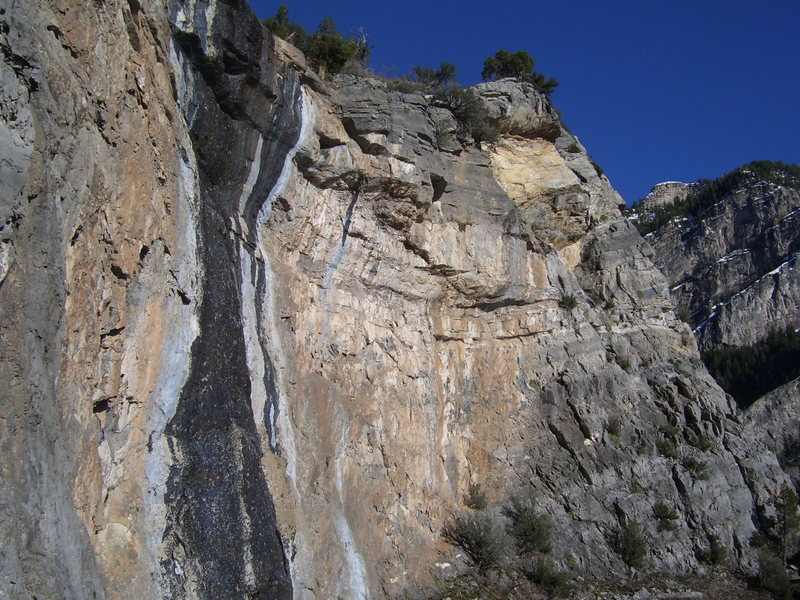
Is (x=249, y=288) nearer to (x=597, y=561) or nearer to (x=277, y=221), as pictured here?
(x=277, y=221)

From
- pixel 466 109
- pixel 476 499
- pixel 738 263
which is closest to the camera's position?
pixel 476 499

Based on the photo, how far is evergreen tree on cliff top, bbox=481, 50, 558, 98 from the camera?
20375 millimetres

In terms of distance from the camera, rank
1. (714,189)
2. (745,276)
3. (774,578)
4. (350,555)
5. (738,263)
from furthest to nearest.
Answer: (714,189)
(738,263)
(745,276)
(774,578)
(350,555)

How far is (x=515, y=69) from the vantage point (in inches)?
815

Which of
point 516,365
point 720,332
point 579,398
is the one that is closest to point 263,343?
point 516,365

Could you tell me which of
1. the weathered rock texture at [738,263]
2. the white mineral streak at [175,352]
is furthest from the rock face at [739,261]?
the white mineral streak at [175,352]

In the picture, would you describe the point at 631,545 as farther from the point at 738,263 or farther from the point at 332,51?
the point at 738,263

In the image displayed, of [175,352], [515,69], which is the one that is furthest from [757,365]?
[175,352]

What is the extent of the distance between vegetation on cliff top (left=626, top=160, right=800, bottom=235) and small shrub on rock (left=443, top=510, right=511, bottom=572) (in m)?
40.9

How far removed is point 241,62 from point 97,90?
294 cm

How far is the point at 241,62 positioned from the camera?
845 cm

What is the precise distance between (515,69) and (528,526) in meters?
14.8

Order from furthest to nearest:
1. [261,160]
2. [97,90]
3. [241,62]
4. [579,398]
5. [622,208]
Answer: [622,208], [579,398], [261,160], [241,62], [97,90]

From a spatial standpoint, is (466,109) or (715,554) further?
(466,109)
